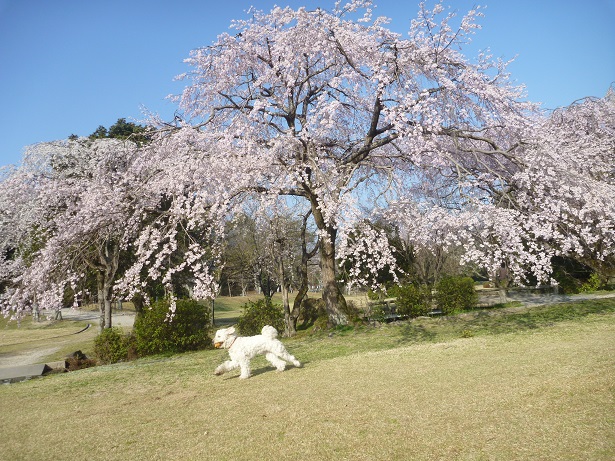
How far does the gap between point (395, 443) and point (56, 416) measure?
5.42m

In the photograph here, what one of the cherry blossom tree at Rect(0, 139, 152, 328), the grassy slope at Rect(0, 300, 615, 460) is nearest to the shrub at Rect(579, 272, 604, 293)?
the grassy slope at Rect(0, 300, 615, 460)

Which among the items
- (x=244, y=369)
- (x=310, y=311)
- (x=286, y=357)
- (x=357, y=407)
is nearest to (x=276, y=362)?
(x=286, y=357)

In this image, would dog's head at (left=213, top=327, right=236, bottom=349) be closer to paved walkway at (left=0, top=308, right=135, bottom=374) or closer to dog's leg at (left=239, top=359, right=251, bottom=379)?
dog's leg at (left=239, top=359, right=251, bottom=379)

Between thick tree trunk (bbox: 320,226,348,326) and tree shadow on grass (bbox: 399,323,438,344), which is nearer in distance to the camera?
tree shadow on grass (bbox: 399,323,438,344)

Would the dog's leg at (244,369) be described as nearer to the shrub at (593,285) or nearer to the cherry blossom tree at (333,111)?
the cherry blossom tree at (333,111)

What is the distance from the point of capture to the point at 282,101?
539 inches

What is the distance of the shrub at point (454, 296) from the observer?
58.9ft

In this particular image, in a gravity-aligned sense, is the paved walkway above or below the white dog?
below

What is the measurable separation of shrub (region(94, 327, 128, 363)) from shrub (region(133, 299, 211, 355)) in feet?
1.45

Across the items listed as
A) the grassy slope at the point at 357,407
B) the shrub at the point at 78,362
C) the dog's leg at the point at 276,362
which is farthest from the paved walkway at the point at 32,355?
the dog's leg at the point at 276,362

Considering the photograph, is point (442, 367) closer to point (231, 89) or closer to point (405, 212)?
point (405, 212)

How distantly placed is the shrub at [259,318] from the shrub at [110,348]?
404 cm

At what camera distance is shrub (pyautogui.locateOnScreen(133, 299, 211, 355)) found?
1355 centimetres

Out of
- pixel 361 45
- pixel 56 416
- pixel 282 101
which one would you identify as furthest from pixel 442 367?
pixel 282 101
